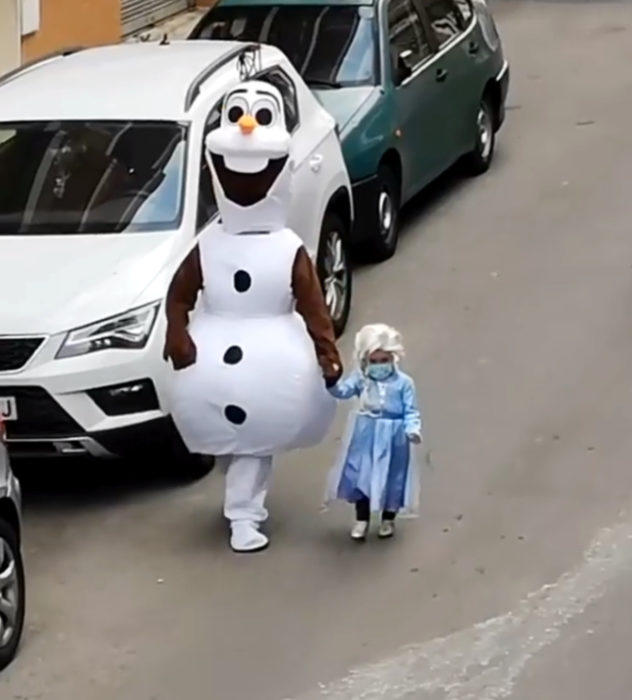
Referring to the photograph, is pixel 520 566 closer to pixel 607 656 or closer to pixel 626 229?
pixel 607 656

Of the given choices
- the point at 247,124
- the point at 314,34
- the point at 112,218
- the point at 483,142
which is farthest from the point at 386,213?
the point at 247,124

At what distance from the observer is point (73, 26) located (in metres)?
17.3

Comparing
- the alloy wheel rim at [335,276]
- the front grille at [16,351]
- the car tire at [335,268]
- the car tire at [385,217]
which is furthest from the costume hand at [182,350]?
the car tire at [385,217]

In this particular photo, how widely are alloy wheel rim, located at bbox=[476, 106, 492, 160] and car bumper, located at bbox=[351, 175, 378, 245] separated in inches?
99.1

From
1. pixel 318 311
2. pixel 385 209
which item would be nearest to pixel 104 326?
pixel 318 311

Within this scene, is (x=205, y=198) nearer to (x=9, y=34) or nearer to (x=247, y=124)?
(x=247, y=124)

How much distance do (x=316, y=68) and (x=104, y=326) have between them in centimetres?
462

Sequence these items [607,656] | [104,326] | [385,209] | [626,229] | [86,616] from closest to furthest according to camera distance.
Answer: [607,656] → [86,616] → [104,326] → [385,209] → [626,229]

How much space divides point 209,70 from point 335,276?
1486 mm

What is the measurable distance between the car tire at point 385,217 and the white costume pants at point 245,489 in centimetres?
418

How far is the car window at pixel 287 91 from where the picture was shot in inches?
395

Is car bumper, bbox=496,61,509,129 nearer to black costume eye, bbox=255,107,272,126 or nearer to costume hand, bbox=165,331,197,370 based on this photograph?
black costume eye, bbox=255,107,272,126

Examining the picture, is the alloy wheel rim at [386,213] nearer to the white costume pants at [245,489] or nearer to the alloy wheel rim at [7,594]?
the white costume pants at [245,489]

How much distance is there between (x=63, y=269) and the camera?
8.22m
